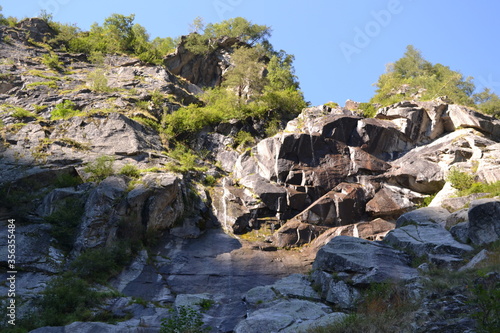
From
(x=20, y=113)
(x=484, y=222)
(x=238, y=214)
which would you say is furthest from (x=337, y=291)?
(x=20, y=113)

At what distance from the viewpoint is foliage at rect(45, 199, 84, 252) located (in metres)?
17.0

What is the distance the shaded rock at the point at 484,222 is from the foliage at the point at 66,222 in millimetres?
16335

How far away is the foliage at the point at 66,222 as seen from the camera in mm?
17016

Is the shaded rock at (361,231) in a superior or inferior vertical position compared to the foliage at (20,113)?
inferior

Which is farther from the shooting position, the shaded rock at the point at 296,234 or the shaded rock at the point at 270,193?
the shaded rock at the point at 270,193

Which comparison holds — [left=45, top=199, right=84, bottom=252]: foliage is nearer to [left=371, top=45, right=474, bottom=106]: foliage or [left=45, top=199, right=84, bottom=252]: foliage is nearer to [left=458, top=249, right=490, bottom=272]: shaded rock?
[left=458, top=249, right=490, bottom=272]: shaded rock

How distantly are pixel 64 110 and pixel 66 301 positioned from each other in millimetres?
17463

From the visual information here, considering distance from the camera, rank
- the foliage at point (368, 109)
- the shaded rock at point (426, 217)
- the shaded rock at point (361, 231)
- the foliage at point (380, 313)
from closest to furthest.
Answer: the foliage at point (380, 313) → the shaded rock at point (426, 217) → the shaded rock at point (361, 231) → the foliage at point (368, 109)

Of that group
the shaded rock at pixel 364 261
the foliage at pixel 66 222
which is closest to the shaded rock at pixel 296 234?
the shaded rock at pixel 364 261

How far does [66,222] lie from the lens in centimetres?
1750

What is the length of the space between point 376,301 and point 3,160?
772 inches

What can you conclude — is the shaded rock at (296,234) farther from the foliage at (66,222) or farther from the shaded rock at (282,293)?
the foliage at (66,222)

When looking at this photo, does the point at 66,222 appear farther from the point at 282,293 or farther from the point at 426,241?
the point at 426,241

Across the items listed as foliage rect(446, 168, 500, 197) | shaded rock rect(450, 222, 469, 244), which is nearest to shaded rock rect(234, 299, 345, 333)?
shaded rock rect(450, 222, 469, 244)
